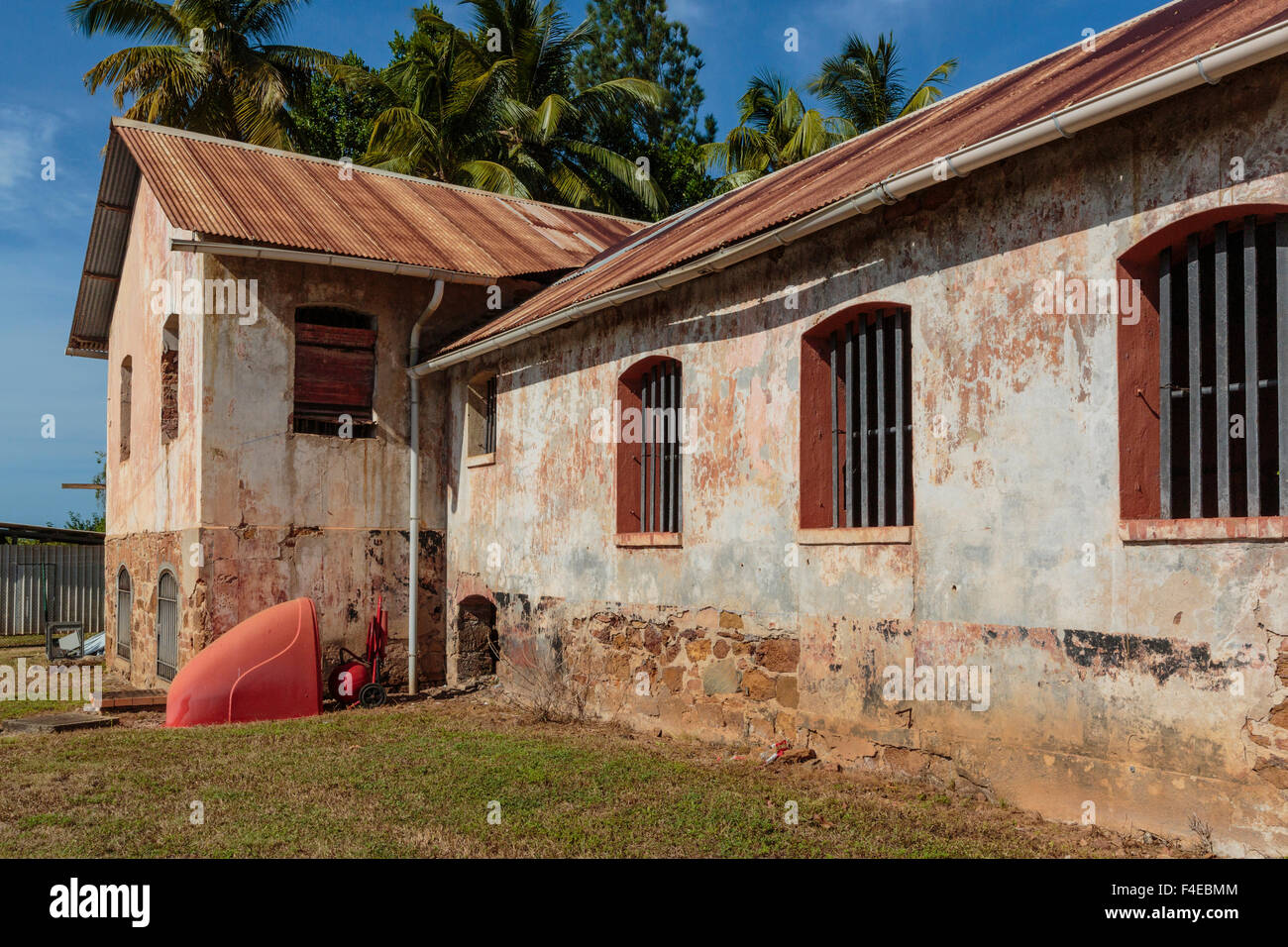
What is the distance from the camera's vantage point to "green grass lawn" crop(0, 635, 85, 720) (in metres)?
11.5

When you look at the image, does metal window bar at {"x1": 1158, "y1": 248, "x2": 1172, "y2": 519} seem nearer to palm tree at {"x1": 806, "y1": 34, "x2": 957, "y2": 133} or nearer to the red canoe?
the red canoe

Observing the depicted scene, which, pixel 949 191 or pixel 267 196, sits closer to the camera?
pixel 949 191

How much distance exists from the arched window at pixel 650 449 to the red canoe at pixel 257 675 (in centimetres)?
354

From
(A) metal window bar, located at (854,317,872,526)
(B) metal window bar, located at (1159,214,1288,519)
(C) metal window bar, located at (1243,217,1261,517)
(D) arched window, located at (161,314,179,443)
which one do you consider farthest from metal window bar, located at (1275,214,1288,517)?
(D) arched window, located at (161,314,179,443)

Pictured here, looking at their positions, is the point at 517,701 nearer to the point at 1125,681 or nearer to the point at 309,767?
the point at 309,767

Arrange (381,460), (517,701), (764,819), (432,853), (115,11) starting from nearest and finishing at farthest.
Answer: (432,853)
(764,819)
(517,701)
(381,460)
(115,11)

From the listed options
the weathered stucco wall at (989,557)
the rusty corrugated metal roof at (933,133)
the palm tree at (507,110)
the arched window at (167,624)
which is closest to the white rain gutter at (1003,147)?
the rusty corrugated metal roof at (933,133)

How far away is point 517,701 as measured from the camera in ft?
38.3

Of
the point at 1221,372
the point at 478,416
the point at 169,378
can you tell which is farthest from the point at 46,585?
the point at 1221,372

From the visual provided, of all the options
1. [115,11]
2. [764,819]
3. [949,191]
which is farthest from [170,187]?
[115,11]

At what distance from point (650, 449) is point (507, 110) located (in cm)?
1725

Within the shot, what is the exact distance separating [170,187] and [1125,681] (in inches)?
444

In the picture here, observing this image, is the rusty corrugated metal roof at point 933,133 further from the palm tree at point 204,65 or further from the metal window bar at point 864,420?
the palm tree at point 204,65

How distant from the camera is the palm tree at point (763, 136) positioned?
26.4m
